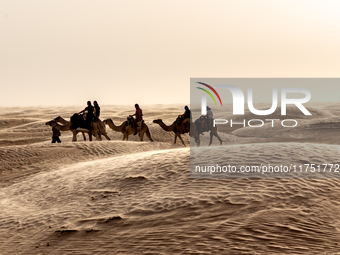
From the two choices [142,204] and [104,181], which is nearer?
[142,204]

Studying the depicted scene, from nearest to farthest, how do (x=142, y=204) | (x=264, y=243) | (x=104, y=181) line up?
(x=264, y=243)
(x=142, y=204)
(x=104, y=181)

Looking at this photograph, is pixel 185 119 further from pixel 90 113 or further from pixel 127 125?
pixel 90 113

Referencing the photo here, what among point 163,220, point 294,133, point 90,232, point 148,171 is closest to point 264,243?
point 163,220

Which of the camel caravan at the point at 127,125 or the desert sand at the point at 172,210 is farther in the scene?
the camel caravan at the point at 127,125

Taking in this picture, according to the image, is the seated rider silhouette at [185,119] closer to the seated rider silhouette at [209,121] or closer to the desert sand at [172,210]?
the seated rider silhouette at [209,121]

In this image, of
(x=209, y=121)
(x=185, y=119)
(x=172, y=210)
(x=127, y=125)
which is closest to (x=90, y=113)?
(x=127, y=125)

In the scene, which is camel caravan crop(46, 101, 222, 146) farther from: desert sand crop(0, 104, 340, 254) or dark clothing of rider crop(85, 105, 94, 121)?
desert sand crop(0, 104, 340, 254)

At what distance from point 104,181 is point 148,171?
2.56ft

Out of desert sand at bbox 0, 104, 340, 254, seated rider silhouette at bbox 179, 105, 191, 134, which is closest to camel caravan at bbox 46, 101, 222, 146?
seated rider silhouette at bbox 179, 105, 191, 134

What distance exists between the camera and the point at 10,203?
19.3 feet

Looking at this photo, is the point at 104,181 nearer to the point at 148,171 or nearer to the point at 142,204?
the point at 148,171

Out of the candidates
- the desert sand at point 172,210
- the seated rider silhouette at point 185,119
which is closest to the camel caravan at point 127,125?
the seated rider silhouette at point 185,119

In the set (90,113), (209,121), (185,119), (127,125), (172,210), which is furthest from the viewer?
(127,125)

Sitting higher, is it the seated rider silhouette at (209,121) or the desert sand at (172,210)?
the seated rider silhouette at (209,121)
